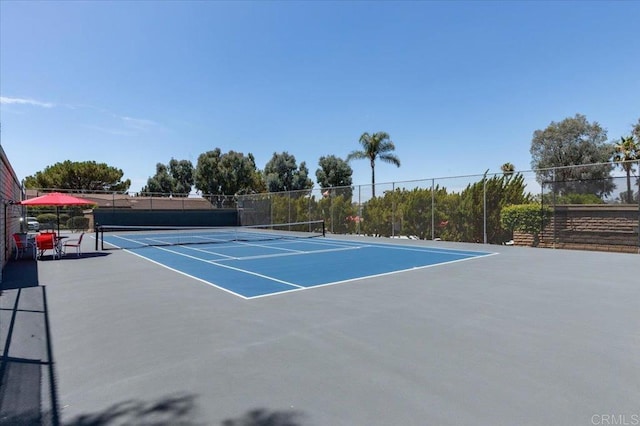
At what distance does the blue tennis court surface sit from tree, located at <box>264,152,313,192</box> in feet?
104

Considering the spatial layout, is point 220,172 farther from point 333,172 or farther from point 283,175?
point 333,172

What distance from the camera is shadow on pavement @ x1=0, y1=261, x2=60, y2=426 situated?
328 cm

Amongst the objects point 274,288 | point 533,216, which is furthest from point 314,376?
point 533,216

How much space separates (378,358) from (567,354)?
2.15 m

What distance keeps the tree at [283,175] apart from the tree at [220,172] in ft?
10.0

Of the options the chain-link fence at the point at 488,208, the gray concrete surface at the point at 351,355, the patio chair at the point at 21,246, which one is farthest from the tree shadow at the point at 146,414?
the chain-link fence at the point at 488,208

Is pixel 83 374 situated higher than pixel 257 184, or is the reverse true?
pixel 257 184

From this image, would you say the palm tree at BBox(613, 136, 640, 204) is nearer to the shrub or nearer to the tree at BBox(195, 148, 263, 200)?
the shrub

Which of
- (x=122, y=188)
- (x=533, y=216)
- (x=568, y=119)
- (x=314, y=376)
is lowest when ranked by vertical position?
(x=314, y=376)

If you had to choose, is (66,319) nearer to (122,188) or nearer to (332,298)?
(332,298)

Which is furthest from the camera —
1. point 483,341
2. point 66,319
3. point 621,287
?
point 621,287

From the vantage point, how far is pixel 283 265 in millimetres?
11773

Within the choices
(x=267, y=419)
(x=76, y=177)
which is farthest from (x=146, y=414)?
(x=76, y=177)

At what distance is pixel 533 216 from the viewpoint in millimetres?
16844
